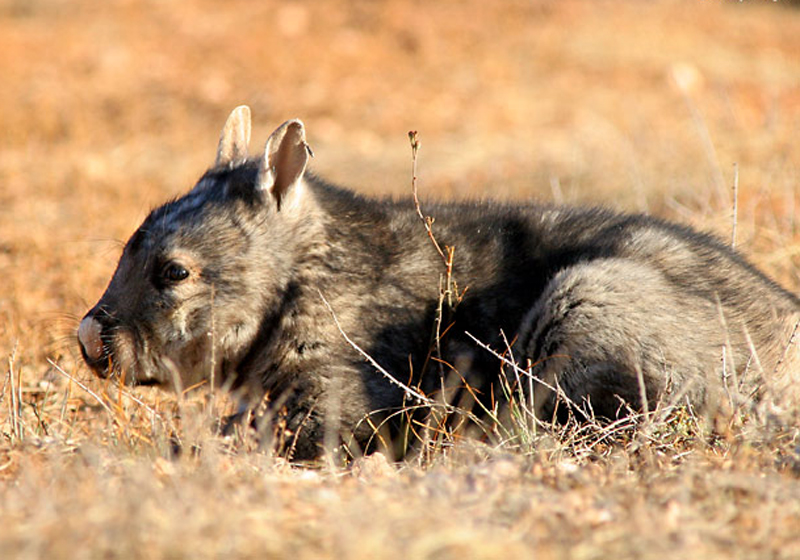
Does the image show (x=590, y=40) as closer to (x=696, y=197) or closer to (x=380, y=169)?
(x=380, y=169)

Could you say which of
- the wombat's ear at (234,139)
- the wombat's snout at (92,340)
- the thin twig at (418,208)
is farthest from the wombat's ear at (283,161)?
the wombat's snout at (92,340)

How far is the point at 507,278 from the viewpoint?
5.02 m

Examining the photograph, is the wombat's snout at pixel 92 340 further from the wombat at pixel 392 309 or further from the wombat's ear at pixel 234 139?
the wombat's ear at pixel 234 139

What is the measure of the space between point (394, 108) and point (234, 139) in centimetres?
946

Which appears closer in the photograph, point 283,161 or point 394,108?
point 283,161

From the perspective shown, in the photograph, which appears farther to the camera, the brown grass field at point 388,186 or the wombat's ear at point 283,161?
the wombat's ear at point 283,161

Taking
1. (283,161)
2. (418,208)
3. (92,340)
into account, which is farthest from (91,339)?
(418,208)

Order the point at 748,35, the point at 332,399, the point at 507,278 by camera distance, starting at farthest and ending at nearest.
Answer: the point at 748,35 → the point at 507,278 → the point at 332,399

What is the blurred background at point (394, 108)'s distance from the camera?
8.38 m

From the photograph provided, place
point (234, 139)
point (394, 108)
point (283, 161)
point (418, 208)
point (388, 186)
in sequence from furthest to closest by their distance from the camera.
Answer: point (394, 108) → point (388, 186) → point (234, 139) → point (283, 161) → point (418, 208)

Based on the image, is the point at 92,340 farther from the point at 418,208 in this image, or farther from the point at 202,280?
the point at 418,208

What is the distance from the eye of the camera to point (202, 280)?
4.84 meters

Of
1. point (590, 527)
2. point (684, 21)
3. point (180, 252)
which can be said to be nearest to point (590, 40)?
point (684, 21)

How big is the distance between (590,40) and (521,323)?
14.5 metres
